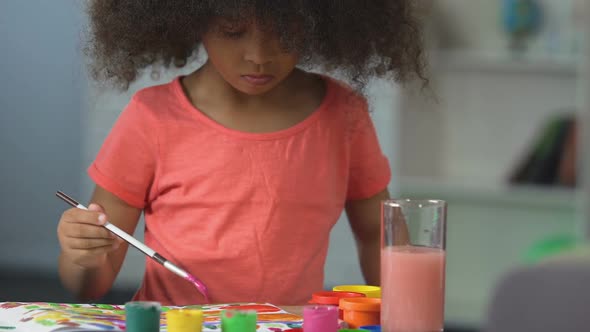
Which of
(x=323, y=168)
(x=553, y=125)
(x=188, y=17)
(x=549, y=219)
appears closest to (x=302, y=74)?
(x=323, y=168)

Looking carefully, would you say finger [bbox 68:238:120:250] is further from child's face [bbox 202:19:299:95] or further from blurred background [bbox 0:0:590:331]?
blurred background [bbox 0:0:590:331]

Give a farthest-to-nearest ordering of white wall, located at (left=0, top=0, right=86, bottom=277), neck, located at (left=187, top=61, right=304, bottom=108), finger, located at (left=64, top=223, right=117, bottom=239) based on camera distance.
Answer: white wall, located at (left=0, top=0, right=86, bottom=277), neck, located at (left=187, top=61, right=304, bottom=108), finger, located at (left=64, top=223, right=117, bottom=239)

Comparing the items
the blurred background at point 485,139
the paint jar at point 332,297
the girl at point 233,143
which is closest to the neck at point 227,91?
the girl at point 233,143

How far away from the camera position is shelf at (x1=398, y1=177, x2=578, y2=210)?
2768mm

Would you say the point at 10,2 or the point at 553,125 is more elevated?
the point at 10,2

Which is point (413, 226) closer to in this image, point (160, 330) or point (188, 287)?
point (160, 330)

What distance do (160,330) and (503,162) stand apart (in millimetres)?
A: 2287

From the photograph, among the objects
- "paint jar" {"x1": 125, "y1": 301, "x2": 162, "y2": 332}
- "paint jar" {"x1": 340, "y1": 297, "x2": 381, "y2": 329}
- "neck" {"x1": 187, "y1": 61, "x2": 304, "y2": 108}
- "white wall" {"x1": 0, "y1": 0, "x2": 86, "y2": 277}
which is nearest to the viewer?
"paint jar" {"x1": 125, "y1": 301, "x2": 162, "y2": 332}

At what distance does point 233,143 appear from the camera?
3.86ft

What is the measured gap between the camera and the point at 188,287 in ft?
3.77

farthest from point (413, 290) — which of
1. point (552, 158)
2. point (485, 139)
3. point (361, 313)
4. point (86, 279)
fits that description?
point (485, 139)

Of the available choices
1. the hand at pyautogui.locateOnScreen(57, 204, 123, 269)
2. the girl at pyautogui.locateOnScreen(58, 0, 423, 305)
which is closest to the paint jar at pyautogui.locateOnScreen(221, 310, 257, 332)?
the hand at pyautogui.locateOnScreen(57, 204, 123, 269)

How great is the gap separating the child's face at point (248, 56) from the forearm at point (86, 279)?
272 mm

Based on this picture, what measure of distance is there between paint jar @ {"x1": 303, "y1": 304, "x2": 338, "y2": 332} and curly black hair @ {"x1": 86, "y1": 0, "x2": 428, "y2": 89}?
366mm
